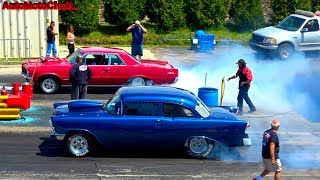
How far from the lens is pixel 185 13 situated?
1334 inches

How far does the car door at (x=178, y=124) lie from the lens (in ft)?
47.3

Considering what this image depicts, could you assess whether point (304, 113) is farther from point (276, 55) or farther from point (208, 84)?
point (276, 55)

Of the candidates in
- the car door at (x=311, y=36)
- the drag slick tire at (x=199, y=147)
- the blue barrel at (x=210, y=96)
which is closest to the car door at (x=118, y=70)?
the blue barrel at (x=210, y=96)

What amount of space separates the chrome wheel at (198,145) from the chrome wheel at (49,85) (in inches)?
294

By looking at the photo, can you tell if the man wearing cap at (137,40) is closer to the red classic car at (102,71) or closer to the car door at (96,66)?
the red classic car at (102,71)

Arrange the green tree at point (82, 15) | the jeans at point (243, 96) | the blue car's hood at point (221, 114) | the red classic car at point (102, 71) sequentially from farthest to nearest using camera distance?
1. the green tree at point (82, 15)
2. the red classic car at point (102, 71)
3. the jeans at point (243, 96)
4. the blue car's hood at point (221, 114)

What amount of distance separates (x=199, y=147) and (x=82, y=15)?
719 inches

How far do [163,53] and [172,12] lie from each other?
418cm

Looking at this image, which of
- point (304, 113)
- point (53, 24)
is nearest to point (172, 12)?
point (53, 24)

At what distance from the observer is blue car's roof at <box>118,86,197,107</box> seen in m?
14.5

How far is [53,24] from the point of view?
2612 centimetres

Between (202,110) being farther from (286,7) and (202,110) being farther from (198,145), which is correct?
(286,7)

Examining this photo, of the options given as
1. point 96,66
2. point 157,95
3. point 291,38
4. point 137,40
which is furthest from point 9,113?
point 291,38

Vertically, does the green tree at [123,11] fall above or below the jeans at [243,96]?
above
